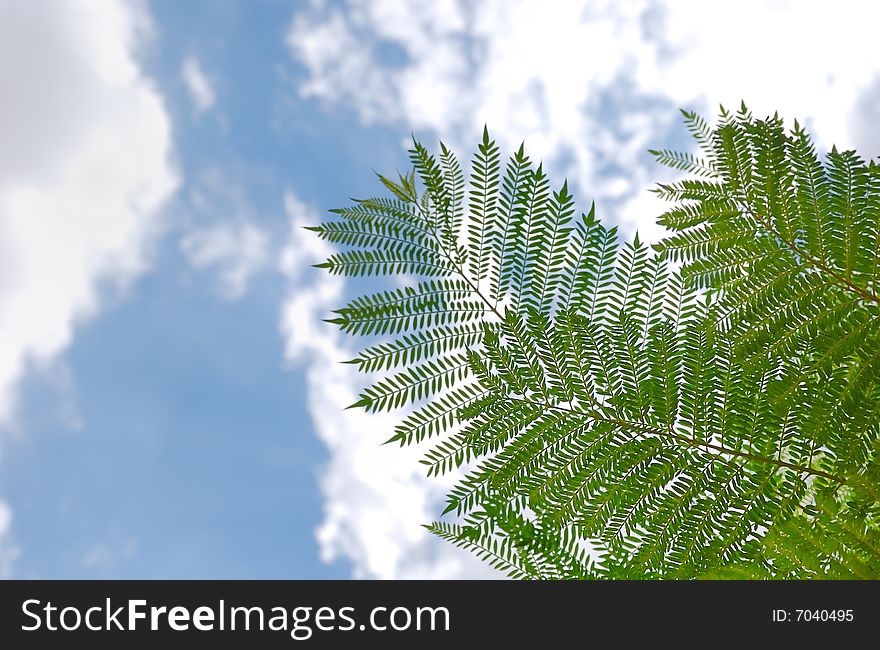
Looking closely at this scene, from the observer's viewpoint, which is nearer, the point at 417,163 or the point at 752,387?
the point at 752,387

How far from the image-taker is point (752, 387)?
2184 millimetres

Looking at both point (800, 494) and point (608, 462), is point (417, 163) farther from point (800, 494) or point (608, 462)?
point (800, 494)

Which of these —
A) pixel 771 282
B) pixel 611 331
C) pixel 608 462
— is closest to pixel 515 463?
pixel 608 462

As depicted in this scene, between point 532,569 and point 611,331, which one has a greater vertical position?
point 611,331
